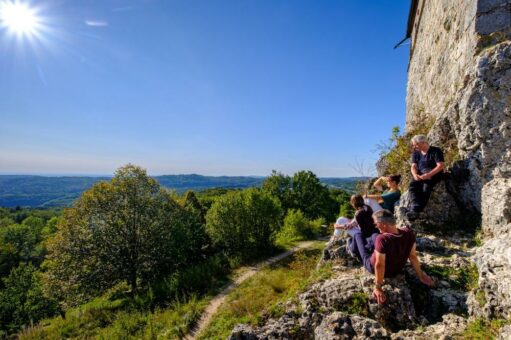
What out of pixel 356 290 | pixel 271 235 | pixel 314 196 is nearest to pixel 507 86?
pixel 356 290

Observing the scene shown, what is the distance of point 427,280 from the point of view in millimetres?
4254

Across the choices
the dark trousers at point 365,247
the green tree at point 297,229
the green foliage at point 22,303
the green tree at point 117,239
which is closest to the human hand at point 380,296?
the dark trousers at point 365,247

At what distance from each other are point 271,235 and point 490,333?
55.9ft

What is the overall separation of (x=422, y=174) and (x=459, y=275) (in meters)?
2.43

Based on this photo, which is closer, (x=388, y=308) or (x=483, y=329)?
(x=483, y=329)

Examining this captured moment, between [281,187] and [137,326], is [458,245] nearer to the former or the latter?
[137,326]

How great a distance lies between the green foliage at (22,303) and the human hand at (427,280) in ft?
77.5

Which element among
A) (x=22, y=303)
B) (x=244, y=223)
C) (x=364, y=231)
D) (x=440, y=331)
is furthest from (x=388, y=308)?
(x=22, y=303)

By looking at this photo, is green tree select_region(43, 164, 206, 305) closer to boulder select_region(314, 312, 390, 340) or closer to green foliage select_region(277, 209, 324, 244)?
green foliage select_region(277, 209, 324, 244)

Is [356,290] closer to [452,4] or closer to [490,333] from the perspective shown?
[490,333]

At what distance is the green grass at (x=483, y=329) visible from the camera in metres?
3.03

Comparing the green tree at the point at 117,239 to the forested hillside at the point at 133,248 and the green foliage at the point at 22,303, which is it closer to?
the forested hillside at the point at 133,248

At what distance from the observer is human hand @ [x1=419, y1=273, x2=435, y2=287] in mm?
4224

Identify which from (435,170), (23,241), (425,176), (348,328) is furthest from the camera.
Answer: (23,241)
